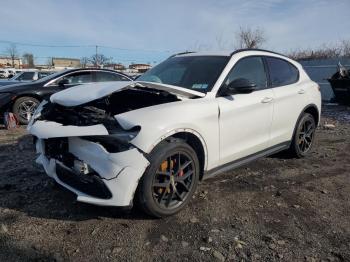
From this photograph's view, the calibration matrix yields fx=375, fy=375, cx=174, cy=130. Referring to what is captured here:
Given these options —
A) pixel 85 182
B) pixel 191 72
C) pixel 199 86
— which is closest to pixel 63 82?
pixel 191 72

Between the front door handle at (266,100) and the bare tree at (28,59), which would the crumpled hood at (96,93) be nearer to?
the front door handle at (266,100)

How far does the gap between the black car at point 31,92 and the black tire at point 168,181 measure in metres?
5.97

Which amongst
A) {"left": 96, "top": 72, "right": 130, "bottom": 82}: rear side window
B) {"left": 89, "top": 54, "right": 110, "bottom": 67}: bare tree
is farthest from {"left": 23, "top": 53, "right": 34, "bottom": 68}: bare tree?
{"left": 96, "top": 72, "right": 130, "bottom": 82}: rear side window

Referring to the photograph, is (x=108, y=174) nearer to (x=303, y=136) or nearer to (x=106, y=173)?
(x=106, y=173)

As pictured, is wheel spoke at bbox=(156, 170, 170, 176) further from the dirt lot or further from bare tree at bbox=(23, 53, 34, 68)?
bare tree at bbox=(23, 53, 34, 68)

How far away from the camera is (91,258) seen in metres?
3.08

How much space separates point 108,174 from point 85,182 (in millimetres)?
330

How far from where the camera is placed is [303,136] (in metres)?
6.11

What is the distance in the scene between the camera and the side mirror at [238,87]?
4.31 m

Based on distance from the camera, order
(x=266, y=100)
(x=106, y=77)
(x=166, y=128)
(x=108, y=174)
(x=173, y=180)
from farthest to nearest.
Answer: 1. (x=106, y=77)
2. (x=266, y=100)
3. (x=173, y=180)
4. (x=166, y=128)
5. (x=108, y=174)

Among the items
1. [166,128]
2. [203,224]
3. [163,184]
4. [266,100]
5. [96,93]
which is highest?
[96,93]

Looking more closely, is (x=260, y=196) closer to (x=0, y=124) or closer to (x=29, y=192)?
(x=29, y=192)

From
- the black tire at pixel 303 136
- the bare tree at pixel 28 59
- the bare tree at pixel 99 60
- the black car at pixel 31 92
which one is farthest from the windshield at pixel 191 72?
the bare tree at pixel 28 59

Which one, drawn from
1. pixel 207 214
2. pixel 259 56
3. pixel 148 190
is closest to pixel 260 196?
pixel 207 214
